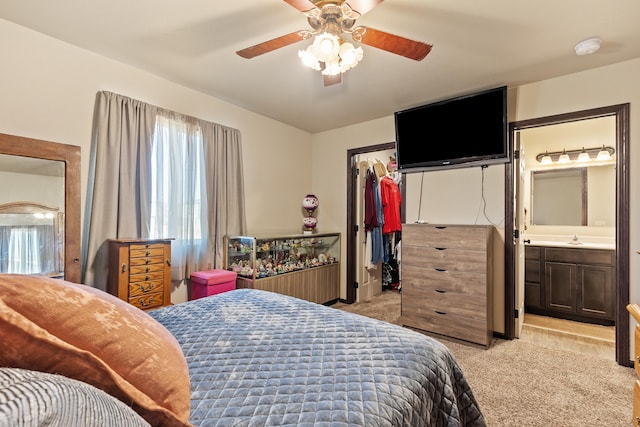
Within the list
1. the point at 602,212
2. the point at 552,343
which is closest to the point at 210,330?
the point at 552,343

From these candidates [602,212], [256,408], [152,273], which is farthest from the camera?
[602,212]

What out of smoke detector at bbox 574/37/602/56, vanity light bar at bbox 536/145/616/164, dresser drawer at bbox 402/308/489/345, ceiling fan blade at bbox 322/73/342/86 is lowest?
dresser drawer at bbox 402/308/489/345

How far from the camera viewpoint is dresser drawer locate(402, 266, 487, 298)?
106 inches

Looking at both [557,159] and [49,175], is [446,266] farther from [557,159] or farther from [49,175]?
[49,175]

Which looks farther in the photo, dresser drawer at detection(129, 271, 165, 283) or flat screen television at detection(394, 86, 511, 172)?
flat screen television at detection(394, 86, 511, 172)

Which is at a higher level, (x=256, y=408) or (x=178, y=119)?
(x=178, y=119)

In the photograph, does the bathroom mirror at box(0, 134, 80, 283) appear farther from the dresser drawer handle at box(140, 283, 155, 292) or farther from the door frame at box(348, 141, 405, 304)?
the door frame at box(348, 141, 405, 304)

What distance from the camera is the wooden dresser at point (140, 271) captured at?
2205 millimetres

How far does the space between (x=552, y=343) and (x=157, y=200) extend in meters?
3.97

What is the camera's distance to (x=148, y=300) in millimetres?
2352

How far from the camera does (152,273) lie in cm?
238

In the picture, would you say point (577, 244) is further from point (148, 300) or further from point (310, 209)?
point (148, 300)

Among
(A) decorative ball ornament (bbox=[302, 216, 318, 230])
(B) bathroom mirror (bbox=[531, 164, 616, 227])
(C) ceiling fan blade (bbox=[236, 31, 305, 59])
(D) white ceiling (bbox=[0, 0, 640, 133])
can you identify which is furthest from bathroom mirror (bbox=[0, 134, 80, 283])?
(B) bathroom mirror (bbox=[531, 164, 616, 227])

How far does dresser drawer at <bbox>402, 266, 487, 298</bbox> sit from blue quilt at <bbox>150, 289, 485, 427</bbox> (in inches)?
63.1
